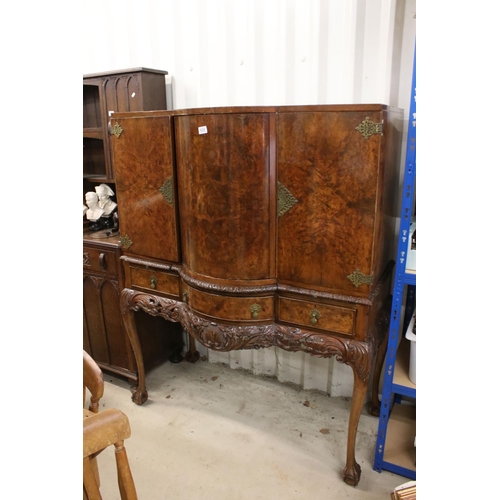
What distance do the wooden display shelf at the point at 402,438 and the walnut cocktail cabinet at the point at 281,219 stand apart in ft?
0.63

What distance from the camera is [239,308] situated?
1.72 meters

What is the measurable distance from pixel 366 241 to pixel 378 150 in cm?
33

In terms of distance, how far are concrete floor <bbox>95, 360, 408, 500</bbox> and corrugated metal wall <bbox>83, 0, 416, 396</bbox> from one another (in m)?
0.21

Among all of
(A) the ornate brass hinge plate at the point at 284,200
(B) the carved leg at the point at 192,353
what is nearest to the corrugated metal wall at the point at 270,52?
(B) the carved leg at the point at 192,353

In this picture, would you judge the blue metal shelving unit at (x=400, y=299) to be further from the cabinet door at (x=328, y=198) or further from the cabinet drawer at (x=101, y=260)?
the cabinet drawer at (x=101, y=260)

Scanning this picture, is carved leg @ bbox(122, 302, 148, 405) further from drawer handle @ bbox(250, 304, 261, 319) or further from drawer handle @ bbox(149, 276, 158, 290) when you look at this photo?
drawer handle @ bbox(250, 304, 261, 319)

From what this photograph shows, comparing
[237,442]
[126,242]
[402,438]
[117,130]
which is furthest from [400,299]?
[117,130]

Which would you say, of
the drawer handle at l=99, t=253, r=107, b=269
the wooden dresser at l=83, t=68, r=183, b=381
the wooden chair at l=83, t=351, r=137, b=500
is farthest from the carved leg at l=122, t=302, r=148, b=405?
the wooden chair at l=83, t=351, r=137, b=500

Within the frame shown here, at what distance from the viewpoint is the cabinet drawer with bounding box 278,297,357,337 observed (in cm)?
161

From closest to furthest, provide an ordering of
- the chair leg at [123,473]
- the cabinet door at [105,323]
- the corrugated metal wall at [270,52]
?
the chair leg at [123,473] → the corrugated metal wall at [270,52] → the cabinet door at [105,323]

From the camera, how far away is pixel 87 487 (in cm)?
88

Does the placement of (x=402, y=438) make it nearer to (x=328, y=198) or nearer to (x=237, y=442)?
(x=237, y=442)

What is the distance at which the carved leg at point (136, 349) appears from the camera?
7.26 ft
